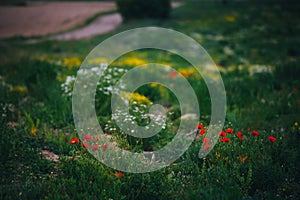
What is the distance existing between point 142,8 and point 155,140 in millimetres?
15778

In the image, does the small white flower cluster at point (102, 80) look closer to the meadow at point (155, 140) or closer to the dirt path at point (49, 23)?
the meadow at point (155, 140)

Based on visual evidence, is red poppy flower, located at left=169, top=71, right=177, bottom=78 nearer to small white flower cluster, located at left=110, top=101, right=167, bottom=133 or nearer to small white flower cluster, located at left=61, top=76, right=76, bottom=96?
small white flower cluster, located at left=61, top=76, right=76, bottom=96

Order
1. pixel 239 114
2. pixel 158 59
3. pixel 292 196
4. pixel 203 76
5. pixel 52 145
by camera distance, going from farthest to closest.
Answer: pixel 158 59 → pixel 203 76 → pixel 239 114 → pixel 52 145 → pixel 292 196

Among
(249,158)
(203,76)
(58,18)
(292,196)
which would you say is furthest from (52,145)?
(58,18)

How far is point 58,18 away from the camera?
874 inches

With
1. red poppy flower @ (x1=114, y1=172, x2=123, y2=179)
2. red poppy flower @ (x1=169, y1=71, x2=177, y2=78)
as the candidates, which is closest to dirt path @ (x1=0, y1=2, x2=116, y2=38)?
red poppy flower @ (x1=169, y1=71, x2=177, y2=78)

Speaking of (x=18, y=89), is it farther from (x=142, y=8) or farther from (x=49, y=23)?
(x=49, y=23)

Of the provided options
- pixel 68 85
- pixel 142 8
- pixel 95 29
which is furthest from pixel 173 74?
pixel 142 8

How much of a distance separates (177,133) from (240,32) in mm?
10999

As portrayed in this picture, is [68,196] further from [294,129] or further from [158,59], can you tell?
[158,59]

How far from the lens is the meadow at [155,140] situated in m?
A: 3.52

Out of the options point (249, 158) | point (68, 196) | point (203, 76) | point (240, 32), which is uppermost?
point (68, 196)

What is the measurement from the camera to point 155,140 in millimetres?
4941

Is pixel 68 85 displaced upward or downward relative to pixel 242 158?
upward
